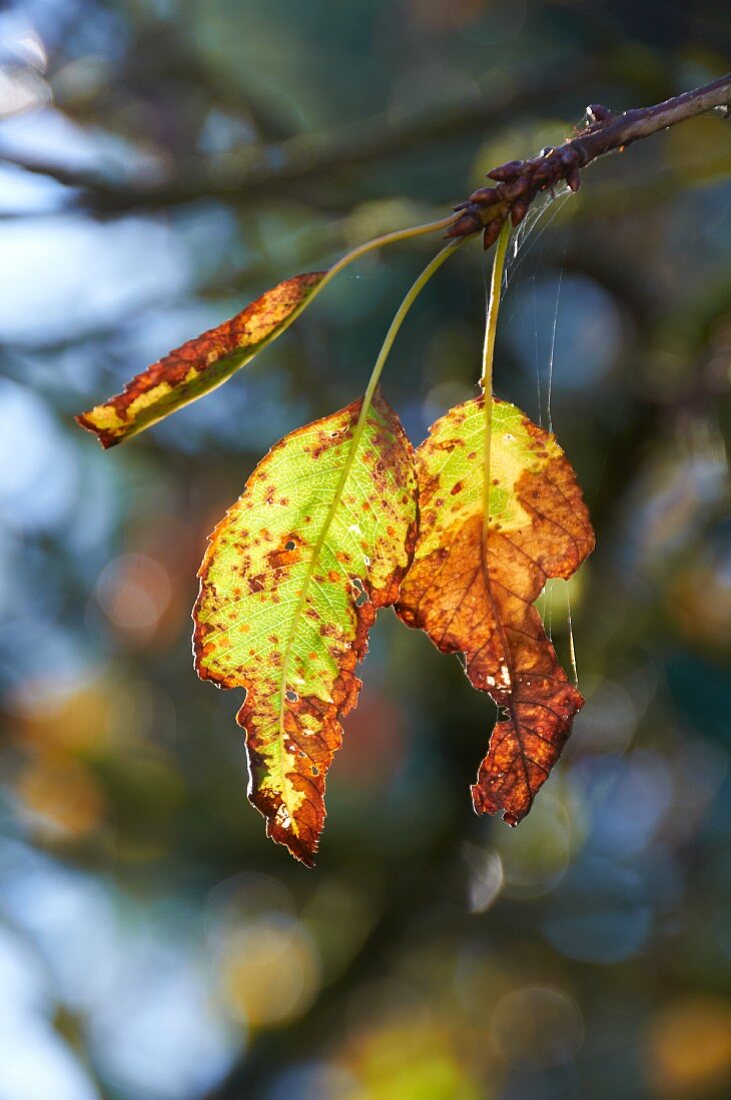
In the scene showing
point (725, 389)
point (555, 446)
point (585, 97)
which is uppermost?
point (585, 97)

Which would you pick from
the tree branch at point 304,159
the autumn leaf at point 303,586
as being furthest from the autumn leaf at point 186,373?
the tree branch at point 304,159

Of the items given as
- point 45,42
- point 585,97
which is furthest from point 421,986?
point 45,42

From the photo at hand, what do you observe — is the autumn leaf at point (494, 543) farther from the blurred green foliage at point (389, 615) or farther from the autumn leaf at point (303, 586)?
the blurred green foliage at point (389, 615)

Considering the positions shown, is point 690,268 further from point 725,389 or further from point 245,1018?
point 245,1018

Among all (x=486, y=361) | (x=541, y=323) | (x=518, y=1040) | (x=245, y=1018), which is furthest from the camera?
(x=518, y=1040)

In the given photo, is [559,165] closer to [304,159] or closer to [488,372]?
[488,372]

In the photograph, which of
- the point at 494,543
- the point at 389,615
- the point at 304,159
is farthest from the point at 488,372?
the point at 389,615

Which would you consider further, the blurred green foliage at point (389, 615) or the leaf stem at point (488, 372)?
the blurred green foliage at point (389, 615)

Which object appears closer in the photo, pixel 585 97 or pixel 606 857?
pixel 585 97
